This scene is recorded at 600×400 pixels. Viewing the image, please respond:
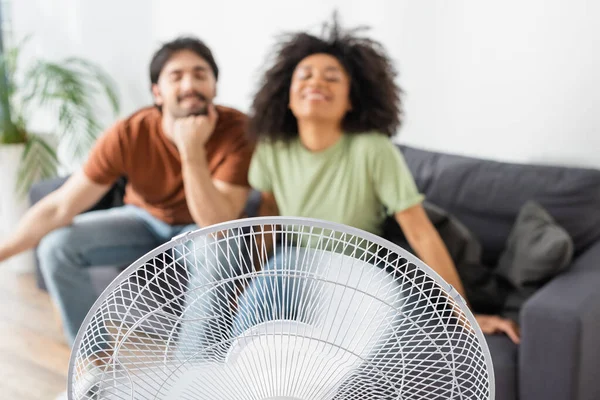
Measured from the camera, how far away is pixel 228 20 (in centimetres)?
291

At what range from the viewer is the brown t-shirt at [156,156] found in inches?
82.5

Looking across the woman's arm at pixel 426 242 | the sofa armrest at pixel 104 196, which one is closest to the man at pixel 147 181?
the sofa armrest at pixel 104 196

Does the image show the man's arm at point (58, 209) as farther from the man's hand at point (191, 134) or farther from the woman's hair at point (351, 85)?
the woman's hair at point (351, 85)

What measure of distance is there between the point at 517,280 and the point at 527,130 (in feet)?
2.10

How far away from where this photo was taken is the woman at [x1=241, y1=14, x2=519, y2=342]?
179cm

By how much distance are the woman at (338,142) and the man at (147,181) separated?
0.45 feet

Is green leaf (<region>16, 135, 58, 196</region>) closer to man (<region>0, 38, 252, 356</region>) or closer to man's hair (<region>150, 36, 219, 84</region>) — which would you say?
man (<region>0, 38, 252, 356</region>)

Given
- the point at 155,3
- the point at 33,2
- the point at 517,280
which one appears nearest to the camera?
the point at 517,280

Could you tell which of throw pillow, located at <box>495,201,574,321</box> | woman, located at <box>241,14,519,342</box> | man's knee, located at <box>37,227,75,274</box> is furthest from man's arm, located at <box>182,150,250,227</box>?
throw pillow, located at <box>495,201,574,321</box>

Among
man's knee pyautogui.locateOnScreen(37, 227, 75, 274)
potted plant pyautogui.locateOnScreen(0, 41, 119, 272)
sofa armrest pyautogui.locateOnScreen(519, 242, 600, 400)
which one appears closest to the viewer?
sofa armrest pyautogui.locateOnScreen(519, 242, 600, 400)

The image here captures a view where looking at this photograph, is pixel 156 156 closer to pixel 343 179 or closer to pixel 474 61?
pixel 343 179

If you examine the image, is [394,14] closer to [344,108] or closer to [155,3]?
[344,108]

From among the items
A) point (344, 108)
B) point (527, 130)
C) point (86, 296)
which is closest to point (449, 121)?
point (527, 130)

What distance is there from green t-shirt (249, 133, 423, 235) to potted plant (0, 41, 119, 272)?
141 centimetres
